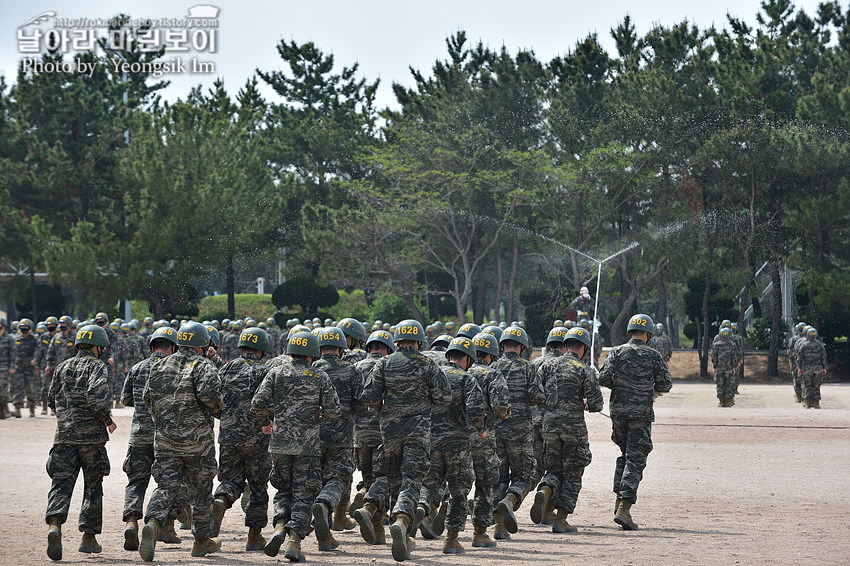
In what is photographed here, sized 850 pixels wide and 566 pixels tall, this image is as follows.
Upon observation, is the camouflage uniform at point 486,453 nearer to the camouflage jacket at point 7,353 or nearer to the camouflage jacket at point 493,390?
the camouflage jacket at point 493,390

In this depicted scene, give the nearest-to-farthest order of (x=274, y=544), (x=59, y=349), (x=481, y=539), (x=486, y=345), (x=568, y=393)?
(x=274, y=544), (x=481, y=539), (x=486, y=345), (x=568, y=393), (x=59, y=349)

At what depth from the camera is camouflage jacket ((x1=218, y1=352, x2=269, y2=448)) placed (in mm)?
11086

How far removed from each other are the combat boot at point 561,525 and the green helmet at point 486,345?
1.87 m

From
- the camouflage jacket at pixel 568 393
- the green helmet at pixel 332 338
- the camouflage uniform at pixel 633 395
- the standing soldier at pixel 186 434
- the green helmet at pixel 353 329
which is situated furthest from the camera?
the green helmet at pixel 353 329

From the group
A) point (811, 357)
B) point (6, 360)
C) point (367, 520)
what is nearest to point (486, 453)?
point (367, 520)

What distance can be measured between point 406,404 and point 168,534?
8.88ft

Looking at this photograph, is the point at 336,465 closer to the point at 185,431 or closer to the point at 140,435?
the point at 185,431

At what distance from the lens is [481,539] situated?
11.4 m

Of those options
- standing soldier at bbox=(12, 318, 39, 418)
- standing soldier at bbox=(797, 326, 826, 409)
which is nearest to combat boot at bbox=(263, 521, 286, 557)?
standing soldier at bbox=(12, 318, 39, 418)

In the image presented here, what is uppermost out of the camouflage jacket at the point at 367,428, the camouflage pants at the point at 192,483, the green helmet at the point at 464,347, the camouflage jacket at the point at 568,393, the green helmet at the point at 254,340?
the green helmet at the point at 254,340

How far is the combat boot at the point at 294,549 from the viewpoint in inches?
395

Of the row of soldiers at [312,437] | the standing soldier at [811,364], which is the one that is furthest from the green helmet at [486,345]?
the standing soldier at [811,364]

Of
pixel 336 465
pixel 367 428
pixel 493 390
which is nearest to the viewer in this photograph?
pixel 336 465

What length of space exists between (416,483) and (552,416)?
253cm
